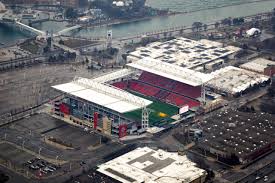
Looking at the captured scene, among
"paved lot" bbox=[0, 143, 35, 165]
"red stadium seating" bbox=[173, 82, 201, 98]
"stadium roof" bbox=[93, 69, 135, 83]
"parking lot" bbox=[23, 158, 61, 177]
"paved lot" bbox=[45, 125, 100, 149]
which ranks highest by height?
"stadium roof" bbox=[93, 69, 135, 83]

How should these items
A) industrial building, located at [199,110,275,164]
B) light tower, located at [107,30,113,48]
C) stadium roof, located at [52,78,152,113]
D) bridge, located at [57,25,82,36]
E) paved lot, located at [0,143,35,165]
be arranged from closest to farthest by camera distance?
paved lot, located at [0,143,35,165], industrial building, located at [199,110,275,164], stadium roof, located at [52,78,152,113], light tower, located at [107,30,113,48], bridge, located at [57,25,82,36]

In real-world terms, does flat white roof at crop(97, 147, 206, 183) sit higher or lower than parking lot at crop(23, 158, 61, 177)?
higher

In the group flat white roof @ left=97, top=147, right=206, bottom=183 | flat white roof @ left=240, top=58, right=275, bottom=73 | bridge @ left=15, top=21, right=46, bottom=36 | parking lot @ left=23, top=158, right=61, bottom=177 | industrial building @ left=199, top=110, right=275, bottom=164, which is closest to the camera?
flat white roof @ left=97, top=147, right=206, bottom=183

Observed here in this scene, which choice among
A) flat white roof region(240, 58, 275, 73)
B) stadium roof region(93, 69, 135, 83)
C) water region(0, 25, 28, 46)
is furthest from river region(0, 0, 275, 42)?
stadium roof region(93, 69, 135, 83)

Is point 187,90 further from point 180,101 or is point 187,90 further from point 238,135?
point 238,135

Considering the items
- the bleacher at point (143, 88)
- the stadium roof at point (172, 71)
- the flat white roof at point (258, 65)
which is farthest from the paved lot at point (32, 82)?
the flat white roof at point (258, 65)

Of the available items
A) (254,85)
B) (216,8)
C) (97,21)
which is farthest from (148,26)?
(254,85)

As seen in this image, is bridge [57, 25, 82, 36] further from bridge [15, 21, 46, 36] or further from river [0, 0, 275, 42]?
bridge [15, 21, 46, 36]

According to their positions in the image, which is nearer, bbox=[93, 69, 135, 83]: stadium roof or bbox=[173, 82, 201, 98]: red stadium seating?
bbox=[173, 82, 201, 98]: red stadium seating
